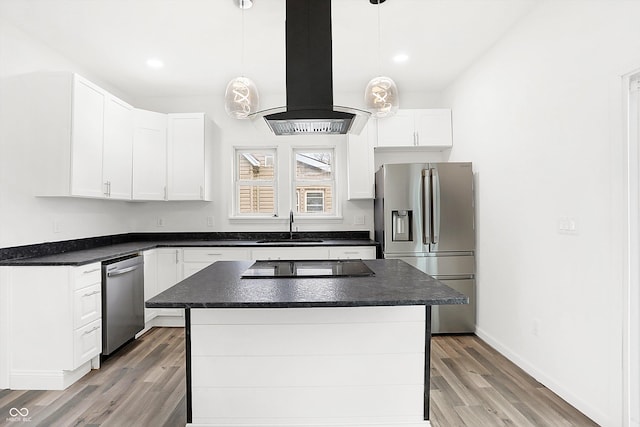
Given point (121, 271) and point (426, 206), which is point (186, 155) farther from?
point (426, 206)

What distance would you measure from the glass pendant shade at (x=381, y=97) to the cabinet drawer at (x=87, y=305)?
101 inches

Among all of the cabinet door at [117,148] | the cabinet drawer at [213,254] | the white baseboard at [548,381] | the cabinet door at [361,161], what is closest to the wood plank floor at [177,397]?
the white baseboard at [548,381]

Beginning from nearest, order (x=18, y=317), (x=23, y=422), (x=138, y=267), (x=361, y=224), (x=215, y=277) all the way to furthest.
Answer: (x=215, y=277)
(x=23, y=422)
(x=18, y=317)
(x=138, y=267)
(x=361, y=224)

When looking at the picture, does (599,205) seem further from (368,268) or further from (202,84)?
(202,84)

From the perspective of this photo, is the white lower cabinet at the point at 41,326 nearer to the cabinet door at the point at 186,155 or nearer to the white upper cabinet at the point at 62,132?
the white upper cabinet at the point at 62,132

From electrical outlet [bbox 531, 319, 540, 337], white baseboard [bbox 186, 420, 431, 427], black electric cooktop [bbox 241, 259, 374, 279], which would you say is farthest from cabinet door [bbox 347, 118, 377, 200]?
white baseboard [bbox 186, 420, 431, 427]

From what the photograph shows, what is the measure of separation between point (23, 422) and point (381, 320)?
2246mm

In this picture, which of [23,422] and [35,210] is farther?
[35,210]

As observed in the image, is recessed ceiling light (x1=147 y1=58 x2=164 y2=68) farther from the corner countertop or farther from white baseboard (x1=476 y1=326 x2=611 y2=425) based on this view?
white baseboard (x1=476 y1=326 x2=611 y2=425)

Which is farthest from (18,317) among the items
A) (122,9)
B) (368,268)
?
(368,268)

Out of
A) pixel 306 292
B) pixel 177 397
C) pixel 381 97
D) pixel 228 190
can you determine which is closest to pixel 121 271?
pixel 177 397

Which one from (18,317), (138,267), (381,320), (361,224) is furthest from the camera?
(361,224)

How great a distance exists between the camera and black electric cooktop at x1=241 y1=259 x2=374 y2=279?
215 cm

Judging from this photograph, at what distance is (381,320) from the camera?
6.55ft
